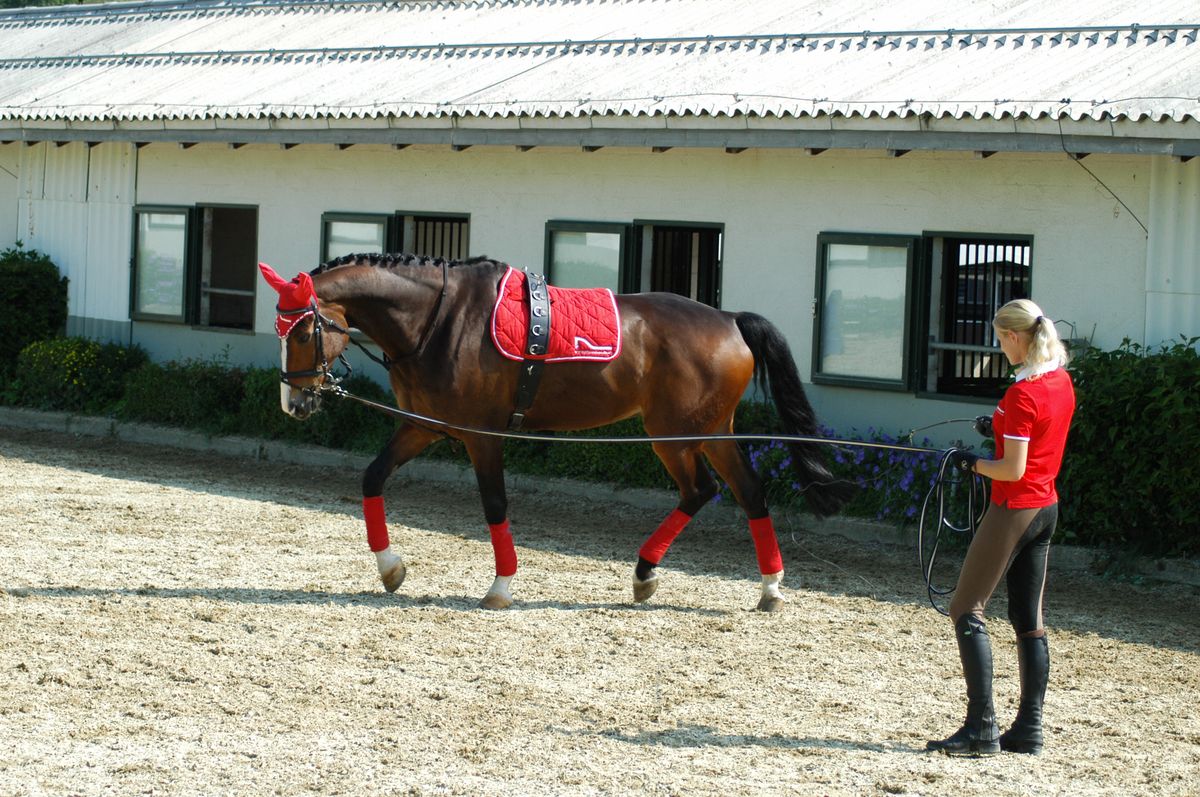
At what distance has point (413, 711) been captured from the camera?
616 centimetres

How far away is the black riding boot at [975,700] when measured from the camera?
5773 mm

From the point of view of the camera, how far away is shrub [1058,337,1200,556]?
920cm

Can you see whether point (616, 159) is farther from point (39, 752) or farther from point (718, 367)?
point (39, 752)

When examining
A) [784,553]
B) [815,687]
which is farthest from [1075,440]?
[815,687]

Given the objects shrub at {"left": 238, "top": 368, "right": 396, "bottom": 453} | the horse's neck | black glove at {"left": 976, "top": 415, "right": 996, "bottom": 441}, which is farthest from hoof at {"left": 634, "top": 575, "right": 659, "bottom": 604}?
shrub at {"left": 238, "top": 368, "right": 396, "bottom": 453}

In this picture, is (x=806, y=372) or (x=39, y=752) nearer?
(x=39, y=752)

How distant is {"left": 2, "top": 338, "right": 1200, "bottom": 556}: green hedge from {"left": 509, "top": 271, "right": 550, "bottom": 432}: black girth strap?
194 centimetres

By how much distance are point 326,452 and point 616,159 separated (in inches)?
144

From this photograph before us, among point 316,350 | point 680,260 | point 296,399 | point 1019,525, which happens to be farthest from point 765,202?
point 1019,525

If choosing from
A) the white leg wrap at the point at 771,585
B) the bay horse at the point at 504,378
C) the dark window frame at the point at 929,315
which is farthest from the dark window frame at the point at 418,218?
the white leg wrap at the point at 771,585

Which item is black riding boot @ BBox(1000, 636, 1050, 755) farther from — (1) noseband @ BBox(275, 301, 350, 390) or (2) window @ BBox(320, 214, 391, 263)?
(2) window @ BBox(320, 214, 391, 263)

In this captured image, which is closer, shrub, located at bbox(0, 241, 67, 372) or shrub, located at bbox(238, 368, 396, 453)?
shrub, located at bbox(238, 368, 396, 453)

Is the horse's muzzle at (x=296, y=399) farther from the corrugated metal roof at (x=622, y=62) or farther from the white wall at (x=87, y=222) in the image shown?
the white wall at (x=87, y=222)

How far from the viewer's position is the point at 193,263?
16.0 metres
